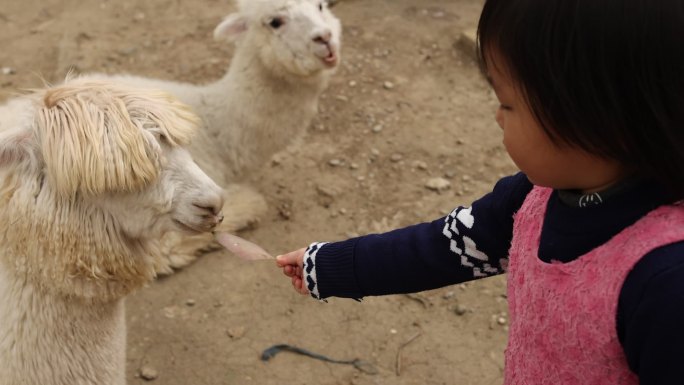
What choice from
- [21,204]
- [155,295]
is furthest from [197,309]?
[21,204]

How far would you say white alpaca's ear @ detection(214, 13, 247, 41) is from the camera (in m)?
3.48

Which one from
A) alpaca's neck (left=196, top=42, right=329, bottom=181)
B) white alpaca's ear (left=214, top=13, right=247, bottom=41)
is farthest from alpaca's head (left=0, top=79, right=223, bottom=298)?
white alpaca's ear (left=214, top=13, right=247, bottom=41)

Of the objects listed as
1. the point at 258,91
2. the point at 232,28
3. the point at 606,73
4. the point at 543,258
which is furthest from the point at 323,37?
the point at 606,73

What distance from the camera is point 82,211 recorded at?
1651 millimetres

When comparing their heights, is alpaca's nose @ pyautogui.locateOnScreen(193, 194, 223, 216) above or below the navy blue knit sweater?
below

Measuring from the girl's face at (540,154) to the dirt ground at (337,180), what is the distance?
1.75 m

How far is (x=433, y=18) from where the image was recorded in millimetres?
5184

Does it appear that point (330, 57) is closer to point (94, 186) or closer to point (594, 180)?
point (94, 186)

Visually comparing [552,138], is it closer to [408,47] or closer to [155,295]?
[155,295]

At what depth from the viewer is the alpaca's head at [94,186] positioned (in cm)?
159

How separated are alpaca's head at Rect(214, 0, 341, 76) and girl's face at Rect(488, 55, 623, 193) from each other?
2.24 m

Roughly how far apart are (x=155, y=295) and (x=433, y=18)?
312 cm

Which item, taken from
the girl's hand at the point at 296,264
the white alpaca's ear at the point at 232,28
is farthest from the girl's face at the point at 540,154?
the white alpaca's ear at the point at 232,28

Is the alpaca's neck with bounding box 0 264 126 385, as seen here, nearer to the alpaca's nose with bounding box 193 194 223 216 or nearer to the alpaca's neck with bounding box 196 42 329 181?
the alpaca's nose with bounding box 193 194 223 216
